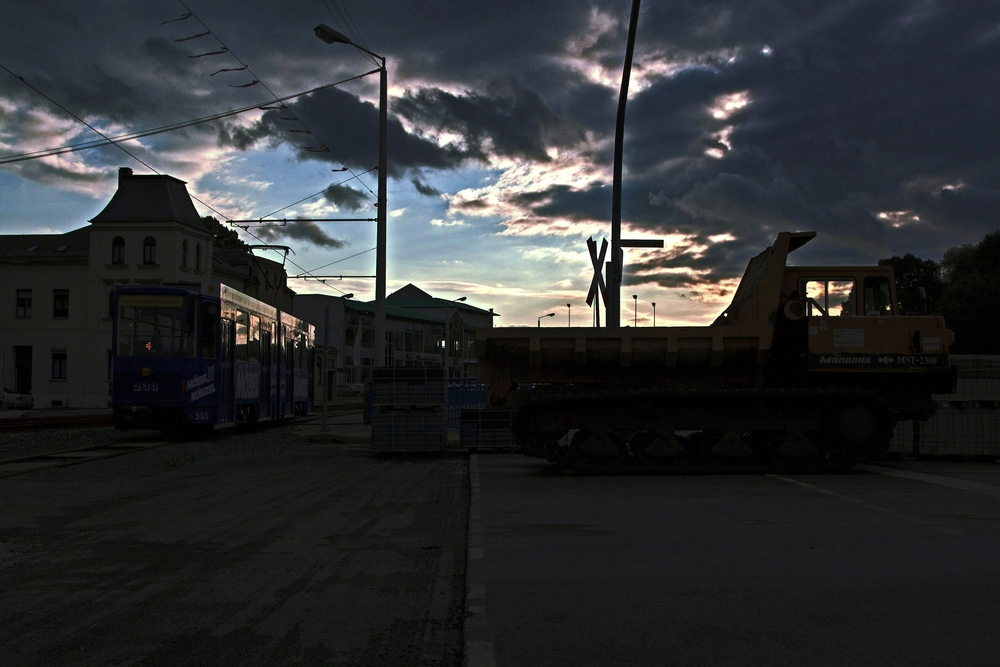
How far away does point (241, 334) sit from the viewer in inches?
805

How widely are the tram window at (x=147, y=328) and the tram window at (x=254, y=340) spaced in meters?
3.34

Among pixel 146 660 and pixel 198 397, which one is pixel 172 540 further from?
pixel 198 397

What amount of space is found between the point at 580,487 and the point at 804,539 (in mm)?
4089

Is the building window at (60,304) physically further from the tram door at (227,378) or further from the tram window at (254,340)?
the tram door at (227,378)

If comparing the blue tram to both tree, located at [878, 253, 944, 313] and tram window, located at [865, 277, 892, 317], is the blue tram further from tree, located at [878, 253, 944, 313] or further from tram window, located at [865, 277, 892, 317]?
tree, located at [878, 253, 944, 313]

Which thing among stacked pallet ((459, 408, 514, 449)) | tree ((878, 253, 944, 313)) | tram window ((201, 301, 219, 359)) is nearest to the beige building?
tram window ((201, 301, 219, 359))

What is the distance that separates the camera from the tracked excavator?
1202cm

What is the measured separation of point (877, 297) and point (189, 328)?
13.8 metres

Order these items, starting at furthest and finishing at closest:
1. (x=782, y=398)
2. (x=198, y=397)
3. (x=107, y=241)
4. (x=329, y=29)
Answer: (x=107, y=241) → (x=329, y=29) → (x=198, y=397) → (x=782, y=398)

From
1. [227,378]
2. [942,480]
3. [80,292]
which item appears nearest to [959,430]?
[942,480]

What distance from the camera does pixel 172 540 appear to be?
7.26 m

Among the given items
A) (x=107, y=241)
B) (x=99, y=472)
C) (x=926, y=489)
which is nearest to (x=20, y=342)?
(x=107, y=241)

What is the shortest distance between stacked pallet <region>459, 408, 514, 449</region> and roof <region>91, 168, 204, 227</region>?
1434 inches

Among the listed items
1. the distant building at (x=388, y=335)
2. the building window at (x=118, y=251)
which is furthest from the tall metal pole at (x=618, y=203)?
the distant building at (x=388, y=335)
